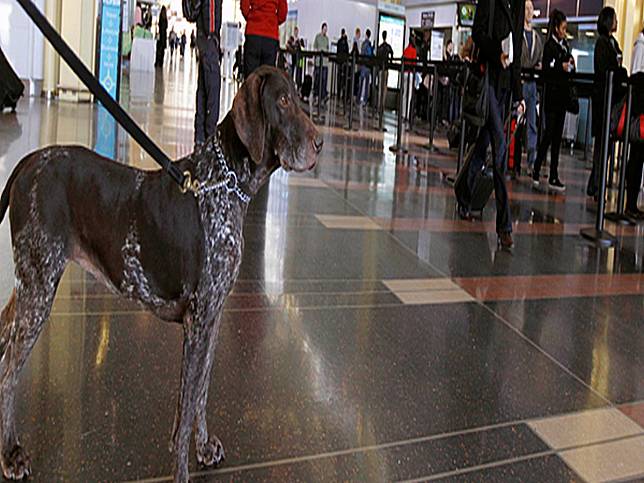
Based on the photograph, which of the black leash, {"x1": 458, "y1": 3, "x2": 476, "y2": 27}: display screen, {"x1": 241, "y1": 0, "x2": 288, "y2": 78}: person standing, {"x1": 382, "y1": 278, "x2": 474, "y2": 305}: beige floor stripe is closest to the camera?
the black leash

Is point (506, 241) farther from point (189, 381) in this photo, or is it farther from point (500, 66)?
point (189, 381)

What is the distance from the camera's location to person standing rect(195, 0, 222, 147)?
316 inches

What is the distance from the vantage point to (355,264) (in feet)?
15.0

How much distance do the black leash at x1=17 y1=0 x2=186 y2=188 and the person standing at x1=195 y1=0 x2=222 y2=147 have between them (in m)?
5.92

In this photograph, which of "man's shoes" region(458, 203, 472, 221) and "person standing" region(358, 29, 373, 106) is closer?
"man's shoes" region(458, 203, 472, 221)

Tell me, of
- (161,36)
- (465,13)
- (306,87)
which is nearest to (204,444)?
(306,87)

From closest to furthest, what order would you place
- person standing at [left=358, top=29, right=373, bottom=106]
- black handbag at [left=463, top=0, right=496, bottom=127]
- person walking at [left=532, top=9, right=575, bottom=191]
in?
1. black handbag at [left=463, top=0, right=496, bottom=127]
2. person walking at [left=532, top=9, right=575, bottom=191]
3. person standing at [left=358, top=29, right=373, bottom=106]

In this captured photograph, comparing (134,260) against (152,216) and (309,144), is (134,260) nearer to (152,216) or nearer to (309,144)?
(152,216)

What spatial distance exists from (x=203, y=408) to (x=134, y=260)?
511mm

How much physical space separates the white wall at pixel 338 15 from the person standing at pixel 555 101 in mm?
18366

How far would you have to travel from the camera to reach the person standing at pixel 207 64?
803cm

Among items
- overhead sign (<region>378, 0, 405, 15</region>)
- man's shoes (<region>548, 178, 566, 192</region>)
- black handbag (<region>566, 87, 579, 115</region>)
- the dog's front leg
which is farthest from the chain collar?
overhead sign (<region>378, 0, 405, 15</region>)

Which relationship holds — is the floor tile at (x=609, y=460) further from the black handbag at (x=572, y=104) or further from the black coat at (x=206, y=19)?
the black handbag at (x=572, y=104)

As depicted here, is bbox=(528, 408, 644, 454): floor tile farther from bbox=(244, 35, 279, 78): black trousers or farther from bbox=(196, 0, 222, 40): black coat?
bbox=(196, 0, 222, 40): black coat
